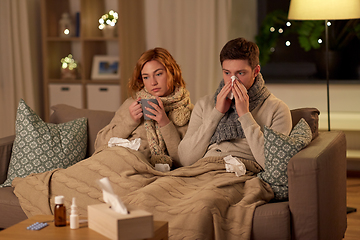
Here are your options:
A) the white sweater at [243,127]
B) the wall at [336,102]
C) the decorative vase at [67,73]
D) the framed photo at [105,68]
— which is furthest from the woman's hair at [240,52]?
the decorative vase at [67,73]

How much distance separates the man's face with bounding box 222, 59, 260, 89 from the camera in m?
2.15

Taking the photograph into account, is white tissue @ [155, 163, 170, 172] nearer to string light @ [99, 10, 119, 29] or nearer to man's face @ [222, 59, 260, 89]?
man's face @ [222, 59, 260, 89]

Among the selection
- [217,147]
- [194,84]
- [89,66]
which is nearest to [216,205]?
[217,147]

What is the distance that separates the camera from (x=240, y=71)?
216 cm

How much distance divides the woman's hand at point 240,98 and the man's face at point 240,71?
0.13 ft

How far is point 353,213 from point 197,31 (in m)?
2.15

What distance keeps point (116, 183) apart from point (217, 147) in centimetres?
53

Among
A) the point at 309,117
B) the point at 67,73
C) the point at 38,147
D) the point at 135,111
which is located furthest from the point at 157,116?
the point at 67,73

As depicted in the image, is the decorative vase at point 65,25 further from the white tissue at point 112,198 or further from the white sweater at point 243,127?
the white tissue at point 112,198

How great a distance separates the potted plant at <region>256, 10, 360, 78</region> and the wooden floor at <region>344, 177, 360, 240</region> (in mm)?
1140

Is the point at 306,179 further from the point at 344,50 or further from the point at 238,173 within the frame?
the point at 344,50

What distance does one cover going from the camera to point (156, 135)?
2.45 m

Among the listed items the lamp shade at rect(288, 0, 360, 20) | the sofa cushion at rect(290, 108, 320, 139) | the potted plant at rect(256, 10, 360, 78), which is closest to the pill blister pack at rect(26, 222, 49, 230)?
the sofa cushion at rect(290, 108, 320, 139)

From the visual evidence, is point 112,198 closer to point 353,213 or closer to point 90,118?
point 90,118
